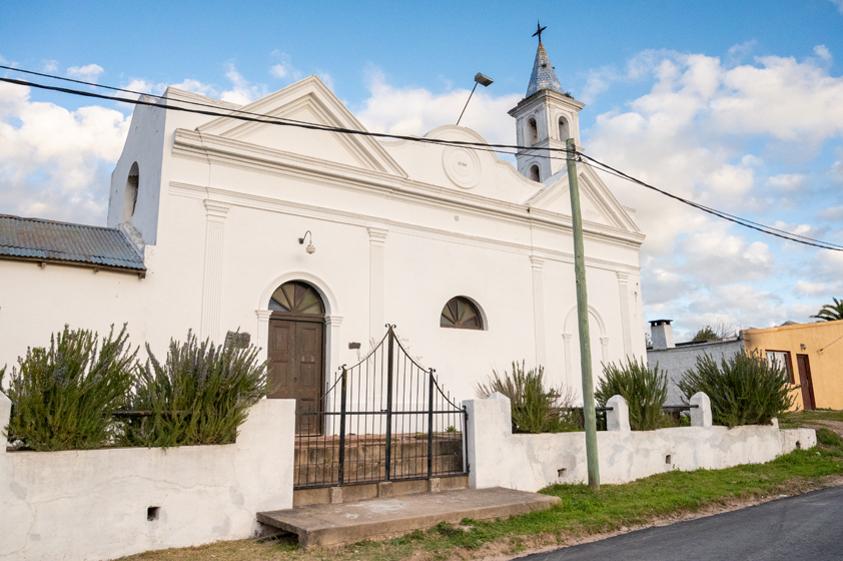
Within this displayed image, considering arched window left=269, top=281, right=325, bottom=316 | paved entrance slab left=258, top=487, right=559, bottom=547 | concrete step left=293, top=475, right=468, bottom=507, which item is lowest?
paved entrance slab left=258, top=487, right=559, bottom=547

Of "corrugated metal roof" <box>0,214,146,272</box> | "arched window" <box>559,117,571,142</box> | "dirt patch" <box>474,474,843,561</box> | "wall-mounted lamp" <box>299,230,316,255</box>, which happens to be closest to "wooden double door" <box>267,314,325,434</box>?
"wall-mounted lamp" <box>299,230,316,255</box>

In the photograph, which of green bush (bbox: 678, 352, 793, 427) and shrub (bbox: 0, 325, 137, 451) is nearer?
shrub (bbox: 0, 325, 137, 451)

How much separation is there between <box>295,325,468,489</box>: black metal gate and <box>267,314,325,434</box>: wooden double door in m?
0.29

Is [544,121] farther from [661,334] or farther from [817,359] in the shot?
[817,359]

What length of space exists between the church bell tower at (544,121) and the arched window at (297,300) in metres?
9.39

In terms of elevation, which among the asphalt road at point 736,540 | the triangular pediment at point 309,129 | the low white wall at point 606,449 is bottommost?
the asphalt road at point 736,540

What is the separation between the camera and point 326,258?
43.0 ft

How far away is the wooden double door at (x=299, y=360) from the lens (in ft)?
40.1

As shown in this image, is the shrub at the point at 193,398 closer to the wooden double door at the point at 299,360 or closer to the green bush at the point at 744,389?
the wooden double door at the point at 299,360

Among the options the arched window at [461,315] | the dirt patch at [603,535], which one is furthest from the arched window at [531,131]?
the dirt patch at [603,535]

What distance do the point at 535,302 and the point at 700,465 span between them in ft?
17.3

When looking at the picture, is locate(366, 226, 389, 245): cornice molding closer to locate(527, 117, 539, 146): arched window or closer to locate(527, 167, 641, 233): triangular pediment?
locate(527, 167, 641, 233): triangular pediment

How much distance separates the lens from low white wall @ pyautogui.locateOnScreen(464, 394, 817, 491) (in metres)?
10.0

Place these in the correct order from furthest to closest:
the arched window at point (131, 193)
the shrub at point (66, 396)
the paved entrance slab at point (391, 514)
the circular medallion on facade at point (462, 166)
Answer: the circular medallion on facade at point (462, 166)
the arched window at point (131, 193)
the paved entrance slab at point (391, 514)
the shrub at point (66, 396)
